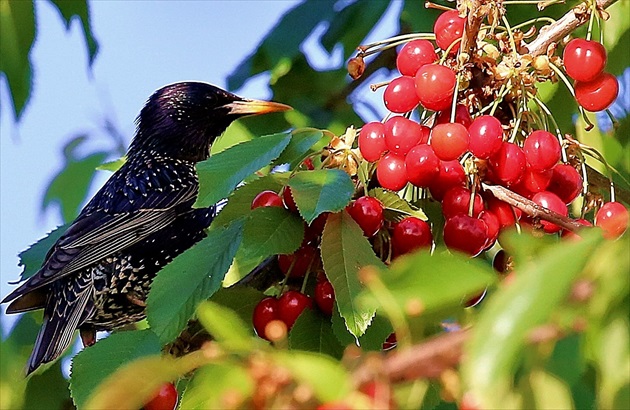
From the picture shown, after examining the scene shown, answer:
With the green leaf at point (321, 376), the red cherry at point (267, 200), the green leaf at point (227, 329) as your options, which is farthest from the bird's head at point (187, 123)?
the green leaf at point (321, 376)

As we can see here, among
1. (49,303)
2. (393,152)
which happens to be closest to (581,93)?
(393,152)

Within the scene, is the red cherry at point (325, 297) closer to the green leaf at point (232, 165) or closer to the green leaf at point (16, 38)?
the green leaf at point (232, 165)

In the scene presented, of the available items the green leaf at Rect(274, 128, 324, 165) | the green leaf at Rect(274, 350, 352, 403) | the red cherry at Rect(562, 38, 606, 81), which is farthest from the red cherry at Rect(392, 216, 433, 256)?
the green leaf at Rect(274, 350, 352, 403)

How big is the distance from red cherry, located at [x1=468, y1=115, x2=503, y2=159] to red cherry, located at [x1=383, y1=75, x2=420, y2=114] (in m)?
0.14

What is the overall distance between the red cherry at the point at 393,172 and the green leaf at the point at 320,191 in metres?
0.10

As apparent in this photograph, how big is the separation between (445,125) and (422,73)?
105 millimetres

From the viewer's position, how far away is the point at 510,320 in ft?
2.28

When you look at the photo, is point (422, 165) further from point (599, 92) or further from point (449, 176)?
point (599, 92)

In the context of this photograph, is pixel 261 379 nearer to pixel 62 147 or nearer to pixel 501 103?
pixel 501 103

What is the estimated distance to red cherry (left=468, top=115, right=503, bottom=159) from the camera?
166 cm

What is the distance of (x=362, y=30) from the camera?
11.6 ft

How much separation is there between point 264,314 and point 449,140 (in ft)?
1.42

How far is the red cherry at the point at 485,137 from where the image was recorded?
→ 65.2 inches

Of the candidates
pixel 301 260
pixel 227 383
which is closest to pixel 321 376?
pixel 227 383
